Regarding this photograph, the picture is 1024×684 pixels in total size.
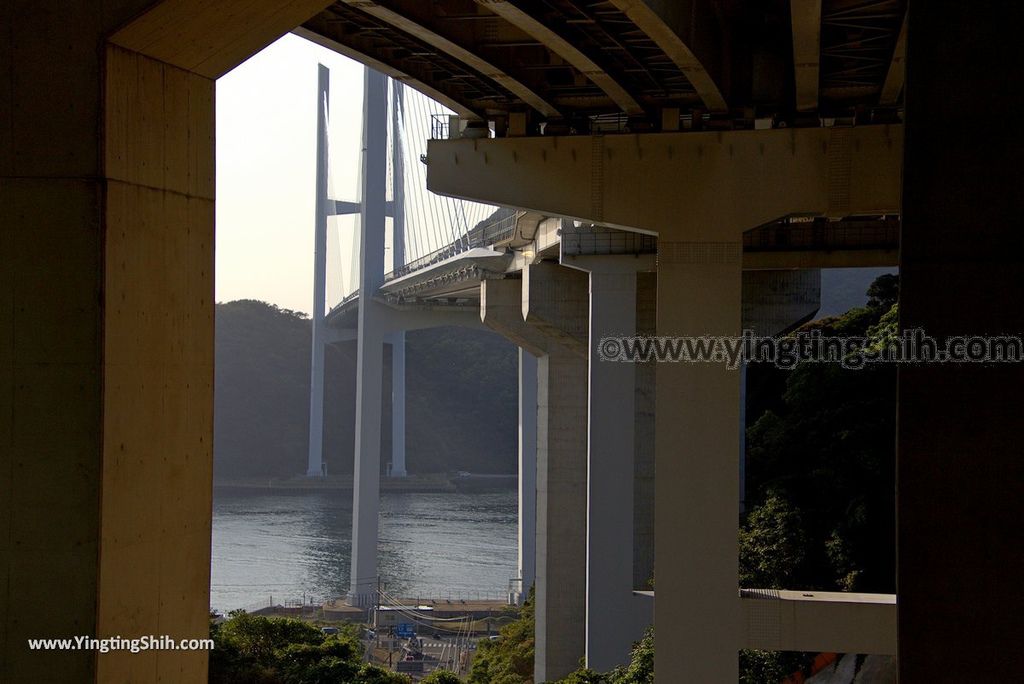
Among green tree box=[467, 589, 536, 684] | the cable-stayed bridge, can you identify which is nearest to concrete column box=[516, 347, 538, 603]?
the cable-stayed bridge

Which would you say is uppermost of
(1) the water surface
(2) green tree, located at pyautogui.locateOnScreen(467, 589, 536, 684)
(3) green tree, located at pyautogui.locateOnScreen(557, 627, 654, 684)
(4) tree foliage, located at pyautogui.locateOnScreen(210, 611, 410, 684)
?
(4) tree foliage, located at pyautogui.locateOnScreen(210, 611, 410, 684)

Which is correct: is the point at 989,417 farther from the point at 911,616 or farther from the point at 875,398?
the point at 875,398

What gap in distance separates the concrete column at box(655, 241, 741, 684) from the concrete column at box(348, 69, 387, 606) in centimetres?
3124

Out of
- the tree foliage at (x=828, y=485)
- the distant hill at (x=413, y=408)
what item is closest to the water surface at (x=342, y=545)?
the distant hill at (x=413, y=408)

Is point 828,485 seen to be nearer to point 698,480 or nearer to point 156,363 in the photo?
point 698,480

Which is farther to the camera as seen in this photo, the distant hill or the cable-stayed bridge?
the distant hill

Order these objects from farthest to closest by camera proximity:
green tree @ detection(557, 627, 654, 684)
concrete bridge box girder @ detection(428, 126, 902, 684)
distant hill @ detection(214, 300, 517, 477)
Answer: distant hill @ detection(214, 300, 517, 477)
green tree @ detection(557, 627, 654, 684)
concrete bridge box girder @ detection(428, 126, 902, 684)

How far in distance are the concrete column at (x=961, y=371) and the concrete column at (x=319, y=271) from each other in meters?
57.3

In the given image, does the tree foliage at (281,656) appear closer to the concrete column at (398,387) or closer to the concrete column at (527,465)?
the concrete column at (527,465)

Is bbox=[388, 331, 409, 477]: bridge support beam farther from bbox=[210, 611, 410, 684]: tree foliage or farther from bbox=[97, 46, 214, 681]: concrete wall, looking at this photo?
bbox=[97, 46, 214, 681]: concrete wall

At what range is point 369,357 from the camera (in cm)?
4584

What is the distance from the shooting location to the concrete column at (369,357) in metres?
45.0

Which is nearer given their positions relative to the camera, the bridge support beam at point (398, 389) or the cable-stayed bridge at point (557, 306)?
the cable-stayed bridge at point (557, 306)

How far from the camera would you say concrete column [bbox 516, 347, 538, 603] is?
41.8 m
